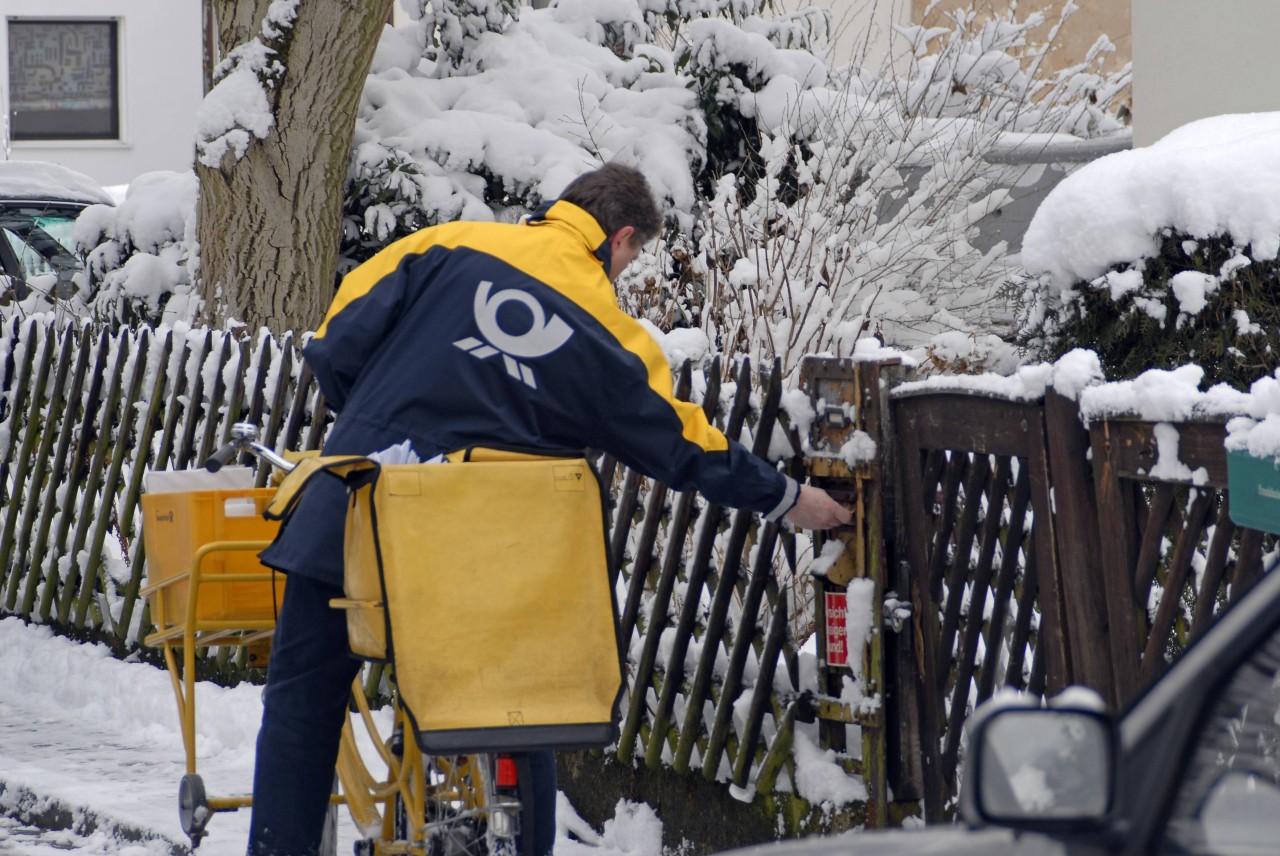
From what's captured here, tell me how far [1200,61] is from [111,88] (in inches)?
713

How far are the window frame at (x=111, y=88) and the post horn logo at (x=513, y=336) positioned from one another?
67.0 feet

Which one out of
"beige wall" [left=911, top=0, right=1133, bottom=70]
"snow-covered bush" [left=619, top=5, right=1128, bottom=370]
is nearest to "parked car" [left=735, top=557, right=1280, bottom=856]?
"snow-covered bush" [left=619, top=5, right=1128, bottom=370]

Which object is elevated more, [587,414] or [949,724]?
[587,414]

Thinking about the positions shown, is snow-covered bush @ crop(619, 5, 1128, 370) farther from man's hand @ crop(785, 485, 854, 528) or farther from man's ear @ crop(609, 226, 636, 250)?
man's ear @ crop(609, 226, 636, 250)

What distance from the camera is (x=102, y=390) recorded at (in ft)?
22.5

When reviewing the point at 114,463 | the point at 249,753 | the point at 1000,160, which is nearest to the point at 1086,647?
the point at 249,753

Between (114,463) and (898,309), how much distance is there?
3309 mm

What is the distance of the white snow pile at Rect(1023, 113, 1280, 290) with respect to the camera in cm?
418

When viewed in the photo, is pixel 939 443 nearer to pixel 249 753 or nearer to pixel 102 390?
pixel 249 753

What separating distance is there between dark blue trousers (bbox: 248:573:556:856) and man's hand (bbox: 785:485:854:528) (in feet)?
2.62

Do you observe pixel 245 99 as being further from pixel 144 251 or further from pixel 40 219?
pixel 40 219

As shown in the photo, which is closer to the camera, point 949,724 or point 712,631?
point 949,724

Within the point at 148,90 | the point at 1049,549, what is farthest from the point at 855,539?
the point at 148,90

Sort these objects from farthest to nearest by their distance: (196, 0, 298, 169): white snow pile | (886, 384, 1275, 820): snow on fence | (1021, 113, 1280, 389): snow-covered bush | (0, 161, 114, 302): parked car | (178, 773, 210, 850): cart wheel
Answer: (0, 161, 114, 302): parked car
(196, 0, 298, 169): white snow pile
(1021, 113, 1280, 389): snow-covered bush
(178, 773, 210, 850): cart wheel
(886, 384, 1275, 820): snow on fence
